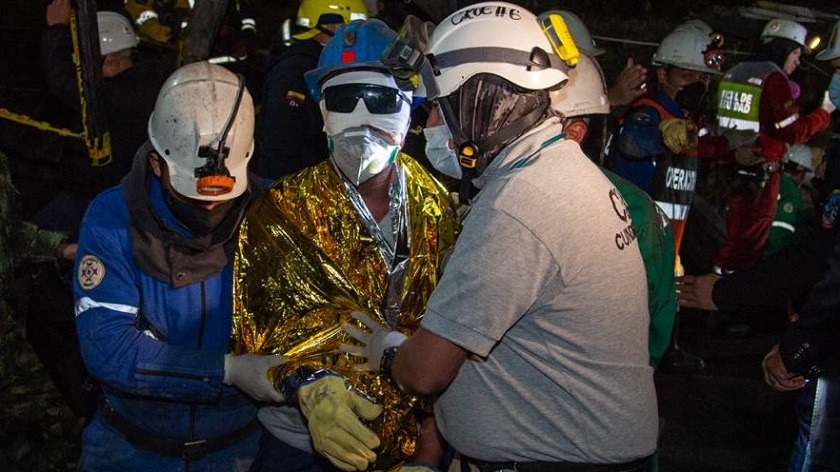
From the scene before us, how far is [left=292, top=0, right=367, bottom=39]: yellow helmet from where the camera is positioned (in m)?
5.84

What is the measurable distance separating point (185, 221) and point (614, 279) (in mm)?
1319

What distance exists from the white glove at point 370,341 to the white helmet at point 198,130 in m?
0.58

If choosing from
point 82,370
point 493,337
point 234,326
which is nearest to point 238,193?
point 234,326

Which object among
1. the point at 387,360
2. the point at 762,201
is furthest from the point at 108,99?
the point at 762,201

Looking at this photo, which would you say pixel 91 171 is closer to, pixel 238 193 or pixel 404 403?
pixel 238 193

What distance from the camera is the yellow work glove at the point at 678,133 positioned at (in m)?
6.12

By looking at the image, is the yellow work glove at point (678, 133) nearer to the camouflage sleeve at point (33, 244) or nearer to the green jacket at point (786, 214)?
the green jacket at point (786, 214)

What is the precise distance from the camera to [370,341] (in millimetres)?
2529

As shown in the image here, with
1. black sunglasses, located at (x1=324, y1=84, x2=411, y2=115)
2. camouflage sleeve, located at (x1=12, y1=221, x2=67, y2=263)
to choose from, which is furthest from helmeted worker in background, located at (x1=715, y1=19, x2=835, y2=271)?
camouflage sleeve, located at (x1=12, y1=221, x2=67, y2=263)

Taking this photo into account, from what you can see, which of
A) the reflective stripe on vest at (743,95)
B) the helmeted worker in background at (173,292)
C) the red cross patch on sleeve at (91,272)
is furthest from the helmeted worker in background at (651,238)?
the reflective stripe on vest at (743,95)

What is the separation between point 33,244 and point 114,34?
216 cm

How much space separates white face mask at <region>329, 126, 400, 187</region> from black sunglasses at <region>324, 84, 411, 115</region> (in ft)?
0.35

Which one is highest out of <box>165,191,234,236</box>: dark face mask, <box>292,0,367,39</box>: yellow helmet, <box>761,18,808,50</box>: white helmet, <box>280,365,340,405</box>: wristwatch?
<box>165,191,234,236</box>: dark face mask

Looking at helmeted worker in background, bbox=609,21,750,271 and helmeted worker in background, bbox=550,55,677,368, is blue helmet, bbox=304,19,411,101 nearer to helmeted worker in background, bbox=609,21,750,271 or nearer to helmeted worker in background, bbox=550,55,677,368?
helmeted worker in background, bbox=550,55,677,368
